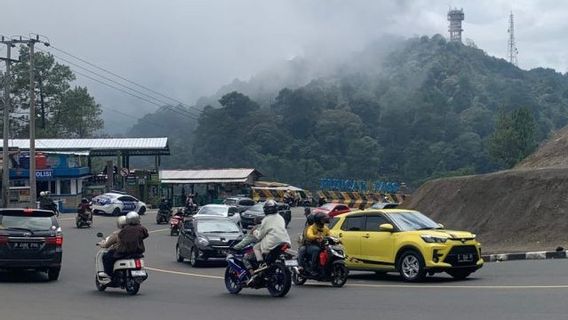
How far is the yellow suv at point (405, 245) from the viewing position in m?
18.0

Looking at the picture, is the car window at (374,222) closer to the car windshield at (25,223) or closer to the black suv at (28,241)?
the black suv at (28,241)

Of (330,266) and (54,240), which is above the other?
(54,240)

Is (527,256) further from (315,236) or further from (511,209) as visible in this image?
(315,236)

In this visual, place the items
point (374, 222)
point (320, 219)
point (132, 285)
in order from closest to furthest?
1. point (132, 285)
2. point (320, 219)
3. point (374, 222)

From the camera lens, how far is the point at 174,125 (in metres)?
176

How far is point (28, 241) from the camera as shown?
2031 centimetres

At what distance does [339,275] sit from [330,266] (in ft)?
0.95

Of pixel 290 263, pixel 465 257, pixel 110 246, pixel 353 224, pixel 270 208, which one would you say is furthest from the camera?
pixel 353 224

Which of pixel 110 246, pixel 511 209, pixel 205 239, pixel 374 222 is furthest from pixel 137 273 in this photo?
pixel 511 209

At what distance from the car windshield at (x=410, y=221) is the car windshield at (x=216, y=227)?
349 inches

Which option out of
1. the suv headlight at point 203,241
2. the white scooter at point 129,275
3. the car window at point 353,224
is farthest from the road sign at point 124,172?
the white scooter at point 129,275

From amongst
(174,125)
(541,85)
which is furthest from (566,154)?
(174,125)

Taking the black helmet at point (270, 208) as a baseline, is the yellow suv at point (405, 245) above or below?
below

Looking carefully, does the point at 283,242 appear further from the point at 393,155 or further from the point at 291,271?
the point at 393,155
